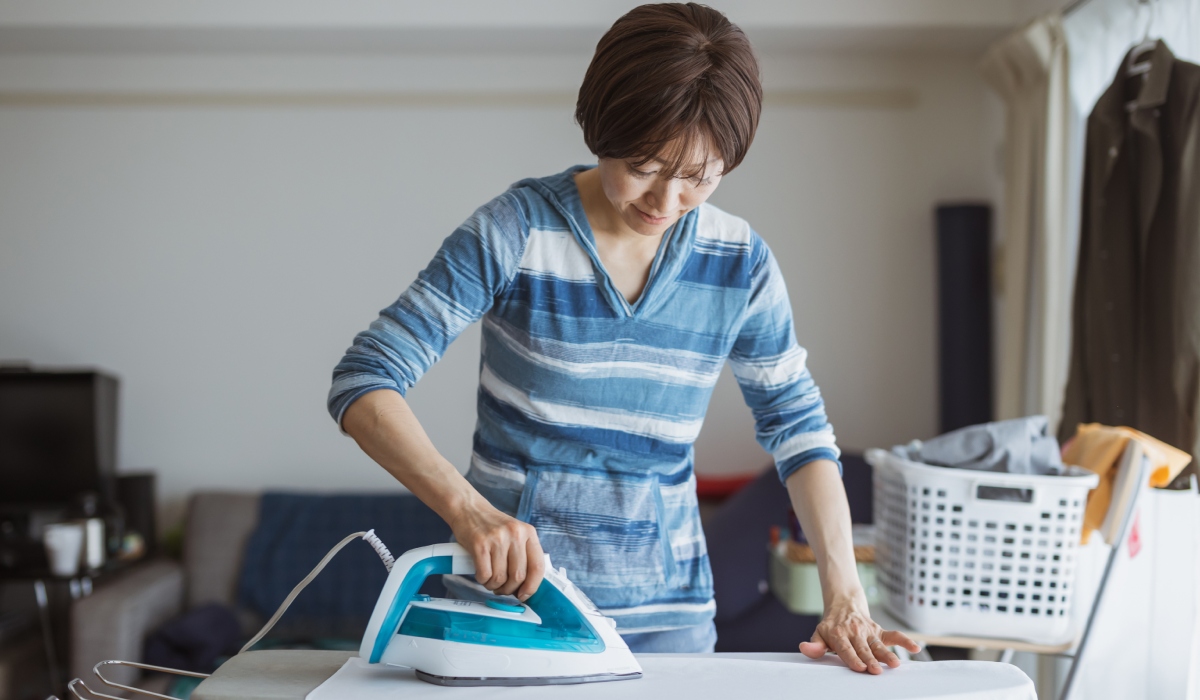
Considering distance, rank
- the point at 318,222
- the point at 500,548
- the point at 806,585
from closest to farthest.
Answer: the point at 500,548 < the point at 806,585 < the point at 318,222

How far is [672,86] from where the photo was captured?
0.90 metres

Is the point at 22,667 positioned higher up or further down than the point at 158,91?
further down

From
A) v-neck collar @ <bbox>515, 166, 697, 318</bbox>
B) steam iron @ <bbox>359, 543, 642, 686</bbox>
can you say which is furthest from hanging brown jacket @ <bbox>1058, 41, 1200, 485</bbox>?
steam iron @ <bbox>359, 543, 642, 686</bbox>

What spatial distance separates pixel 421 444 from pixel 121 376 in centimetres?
299

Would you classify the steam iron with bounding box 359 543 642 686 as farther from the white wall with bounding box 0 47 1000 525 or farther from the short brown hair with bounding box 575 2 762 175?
the white wall with bounding box 0 47 1000 525

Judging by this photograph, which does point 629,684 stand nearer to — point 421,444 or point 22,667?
point 421,444

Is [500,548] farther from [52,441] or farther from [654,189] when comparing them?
[52,441]

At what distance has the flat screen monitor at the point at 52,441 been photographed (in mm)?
3121

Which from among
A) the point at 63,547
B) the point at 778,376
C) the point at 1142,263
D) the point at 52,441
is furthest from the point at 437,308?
the point at 52,441

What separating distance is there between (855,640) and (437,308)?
0.57m

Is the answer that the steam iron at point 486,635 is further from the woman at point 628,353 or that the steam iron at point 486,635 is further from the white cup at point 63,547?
the white cup at point 63,547

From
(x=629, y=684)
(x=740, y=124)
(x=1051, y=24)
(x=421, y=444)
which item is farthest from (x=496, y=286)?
(x=1051, y=24)

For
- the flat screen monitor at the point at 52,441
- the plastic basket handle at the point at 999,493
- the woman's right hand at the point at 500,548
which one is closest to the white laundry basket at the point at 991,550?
the plastic basket handle at the point at 999,493

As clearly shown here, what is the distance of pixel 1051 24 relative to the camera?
2582 mm
